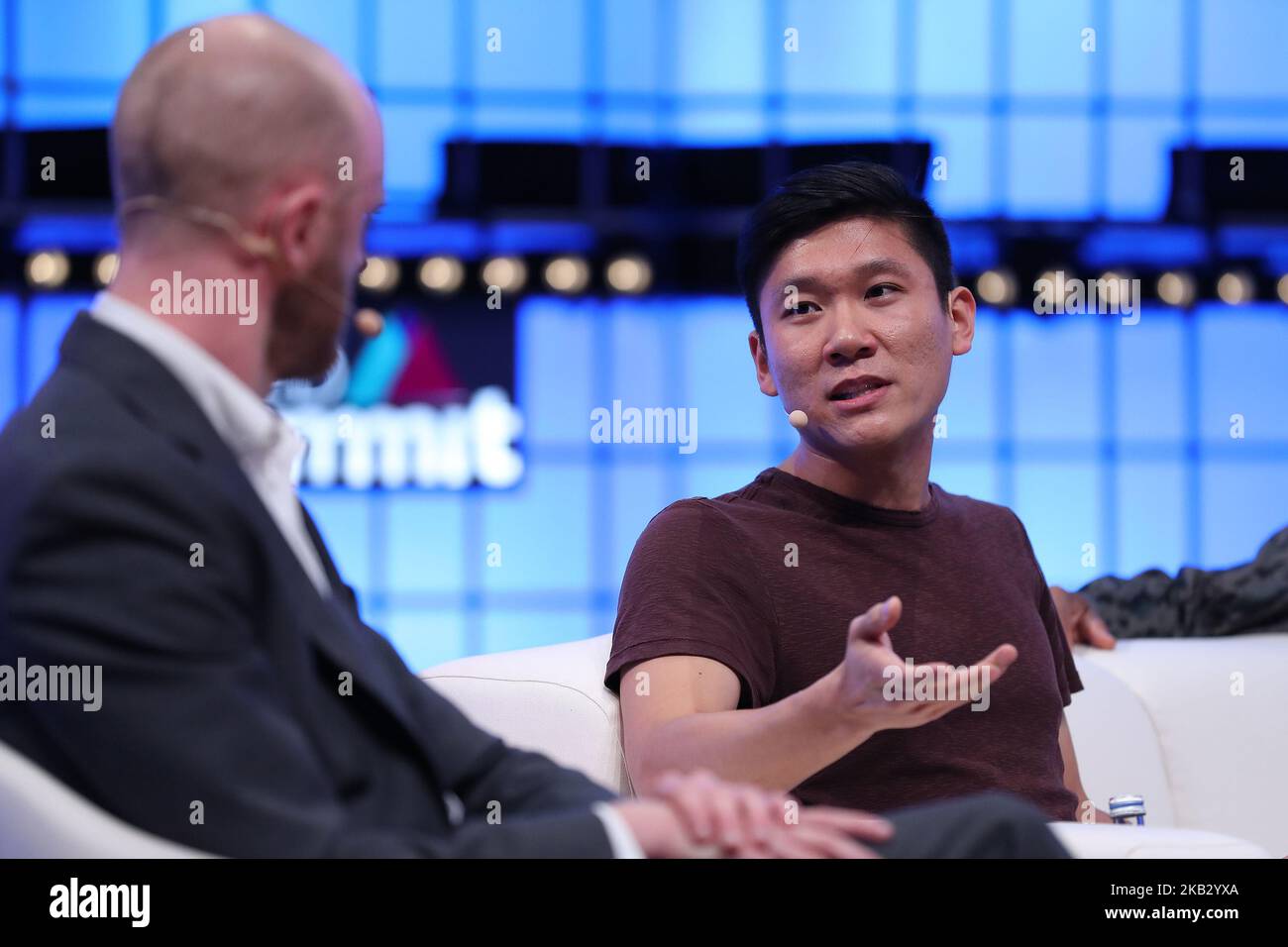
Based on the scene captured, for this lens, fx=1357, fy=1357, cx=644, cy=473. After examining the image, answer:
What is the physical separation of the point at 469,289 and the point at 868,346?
5731 mm

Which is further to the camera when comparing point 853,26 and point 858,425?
point 853,26

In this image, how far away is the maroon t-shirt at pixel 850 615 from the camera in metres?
1.93

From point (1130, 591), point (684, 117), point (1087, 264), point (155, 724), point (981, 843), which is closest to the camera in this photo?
point (155, 724)

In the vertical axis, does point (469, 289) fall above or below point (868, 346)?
above

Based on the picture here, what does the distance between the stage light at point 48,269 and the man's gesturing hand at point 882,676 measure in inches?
272

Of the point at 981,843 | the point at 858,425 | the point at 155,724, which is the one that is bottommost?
the point at 981,843

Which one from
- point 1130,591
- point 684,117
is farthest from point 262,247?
point 684,117

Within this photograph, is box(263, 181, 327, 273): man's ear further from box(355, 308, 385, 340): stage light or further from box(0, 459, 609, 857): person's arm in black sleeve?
box(0, 459, 609, 857): person's arm in black sleeve

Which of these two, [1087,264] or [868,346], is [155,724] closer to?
[868,346]

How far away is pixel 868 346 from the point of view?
6.96 feet

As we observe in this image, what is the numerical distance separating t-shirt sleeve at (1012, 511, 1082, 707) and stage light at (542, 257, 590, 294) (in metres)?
5.46

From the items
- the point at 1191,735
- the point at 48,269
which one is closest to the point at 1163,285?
the point at 1191,735

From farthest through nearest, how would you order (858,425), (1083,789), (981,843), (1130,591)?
1. (1130,591)
2. (1083,789)
3. (858,425)
4. (981,843)

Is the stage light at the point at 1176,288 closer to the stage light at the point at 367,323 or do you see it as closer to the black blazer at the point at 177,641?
the stage light at the point at 367,323
